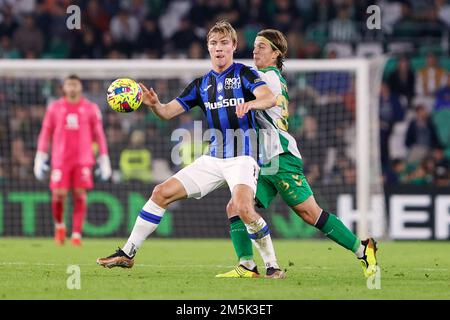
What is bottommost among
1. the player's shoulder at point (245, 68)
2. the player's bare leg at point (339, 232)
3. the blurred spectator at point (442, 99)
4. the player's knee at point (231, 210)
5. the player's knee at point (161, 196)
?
the player's bare leg at point (339, 232)

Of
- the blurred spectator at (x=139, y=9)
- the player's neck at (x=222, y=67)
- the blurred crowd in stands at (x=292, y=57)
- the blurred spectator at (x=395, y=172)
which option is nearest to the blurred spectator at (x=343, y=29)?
the blurred crowd in stands at (x=292, y=57)

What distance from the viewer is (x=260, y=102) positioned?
8312mm

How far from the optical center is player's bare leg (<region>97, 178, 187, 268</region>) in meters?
8.62

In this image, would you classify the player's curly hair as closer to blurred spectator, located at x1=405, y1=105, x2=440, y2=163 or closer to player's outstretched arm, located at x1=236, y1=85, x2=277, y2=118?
player's outstretched arm, located at x1=236, y1=85, x2=277, y2=118

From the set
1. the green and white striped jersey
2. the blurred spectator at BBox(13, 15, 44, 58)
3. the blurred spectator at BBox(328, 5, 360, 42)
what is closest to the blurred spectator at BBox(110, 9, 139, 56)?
the blurred spectator at BBox(13, 15, 44, 58)

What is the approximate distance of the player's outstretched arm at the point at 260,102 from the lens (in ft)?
26.8

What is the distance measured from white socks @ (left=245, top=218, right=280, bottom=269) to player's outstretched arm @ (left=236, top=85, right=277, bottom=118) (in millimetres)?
913

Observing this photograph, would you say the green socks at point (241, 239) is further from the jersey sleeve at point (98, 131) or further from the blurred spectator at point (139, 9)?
the blurred spectator at point (139, 9)

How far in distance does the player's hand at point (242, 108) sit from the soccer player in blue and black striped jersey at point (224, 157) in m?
0.25

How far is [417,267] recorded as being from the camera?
1024cm

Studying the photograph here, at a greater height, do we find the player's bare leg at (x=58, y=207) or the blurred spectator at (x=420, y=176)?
the blurred spectator at (x=420, y=176)

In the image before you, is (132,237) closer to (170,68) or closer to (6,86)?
(170,68)
